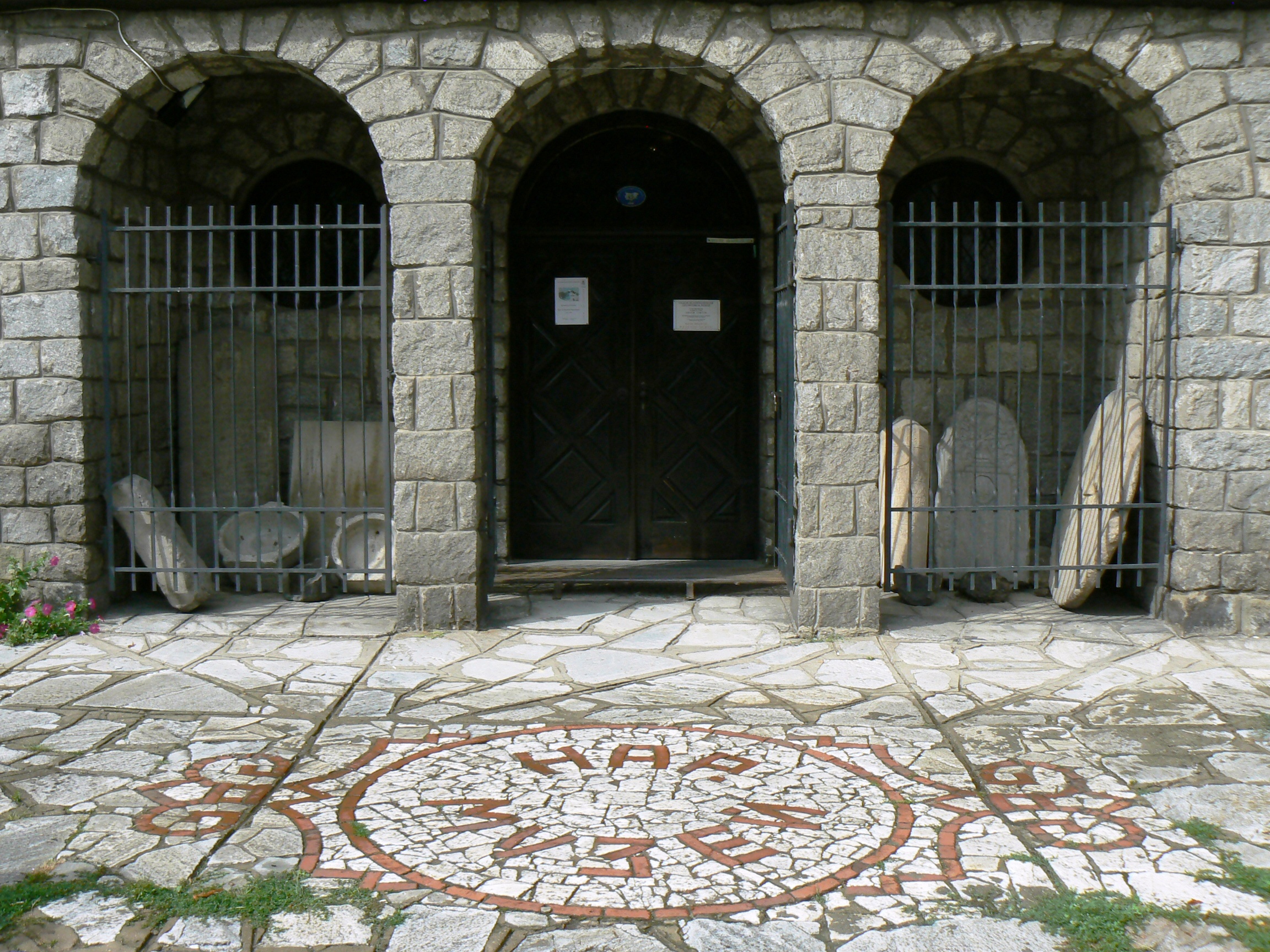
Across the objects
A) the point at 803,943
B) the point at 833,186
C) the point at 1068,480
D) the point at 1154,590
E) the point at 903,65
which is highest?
the point at 903,65

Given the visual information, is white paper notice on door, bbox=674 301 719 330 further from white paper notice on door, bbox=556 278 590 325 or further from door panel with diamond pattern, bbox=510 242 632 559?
white paper notice on door, bbox=556 278 590 325

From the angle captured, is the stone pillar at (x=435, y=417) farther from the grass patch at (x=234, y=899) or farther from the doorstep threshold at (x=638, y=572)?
the grass patch at (x=234, y=899)

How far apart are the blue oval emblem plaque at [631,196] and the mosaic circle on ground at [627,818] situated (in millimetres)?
3733

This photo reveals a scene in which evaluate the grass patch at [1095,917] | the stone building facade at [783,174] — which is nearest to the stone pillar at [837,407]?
the stone building facade at [783,174]

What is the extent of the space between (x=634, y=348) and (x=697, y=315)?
415mm

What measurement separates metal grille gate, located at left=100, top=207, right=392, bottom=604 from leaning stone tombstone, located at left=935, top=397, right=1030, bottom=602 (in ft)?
9.76

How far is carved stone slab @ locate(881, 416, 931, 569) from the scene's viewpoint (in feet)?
21.3

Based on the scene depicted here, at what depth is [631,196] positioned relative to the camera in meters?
7.16

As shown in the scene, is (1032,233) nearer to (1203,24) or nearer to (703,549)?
(1203,24)

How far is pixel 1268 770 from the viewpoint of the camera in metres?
3.95

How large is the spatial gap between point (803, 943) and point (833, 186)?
371 centimetres

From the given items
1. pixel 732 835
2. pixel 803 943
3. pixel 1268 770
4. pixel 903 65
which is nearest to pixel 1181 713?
pixel 1268 770

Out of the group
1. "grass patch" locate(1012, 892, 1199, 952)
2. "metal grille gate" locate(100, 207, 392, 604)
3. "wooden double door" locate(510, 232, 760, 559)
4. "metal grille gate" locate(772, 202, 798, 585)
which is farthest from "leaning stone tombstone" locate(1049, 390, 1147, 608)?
"metal grille gate" locate(100, 207, 392, 604)

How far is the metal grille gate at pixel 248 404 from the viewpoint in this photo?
6191 mm
